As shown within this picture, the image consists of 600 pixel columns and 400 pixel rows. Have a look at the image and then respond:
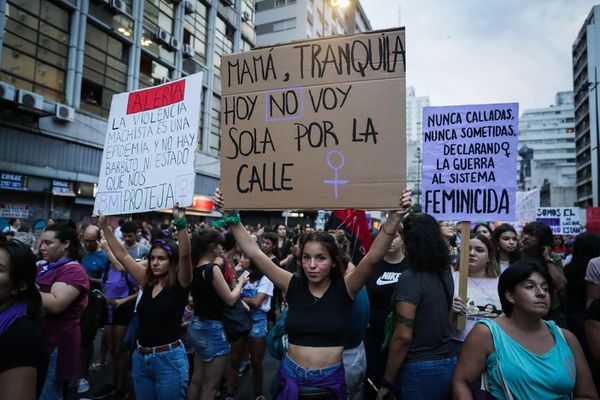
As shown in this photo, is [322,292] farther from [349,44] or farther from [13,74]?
[13,74]

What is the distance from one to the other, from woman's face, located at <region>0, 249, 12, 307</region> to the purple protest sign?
3178 mm

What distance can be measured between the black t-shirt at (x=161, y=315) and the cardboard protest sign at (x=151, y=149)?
0.77 metres

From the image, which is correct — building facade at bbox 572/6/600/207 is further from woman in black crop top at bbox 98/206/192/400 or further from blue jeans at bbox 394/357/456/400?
woman in black crop top at bbox 98/206/192/400

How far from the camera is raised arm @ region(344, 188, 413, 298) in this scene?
98.7 inches

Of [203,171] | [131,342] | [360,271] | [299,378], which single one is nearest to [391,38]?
[360,271]

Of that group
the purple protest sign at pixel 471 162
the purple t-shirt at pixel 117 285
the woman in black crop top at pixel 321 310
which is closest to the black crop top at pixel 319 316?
the woman in black crop top at pixel 321 310

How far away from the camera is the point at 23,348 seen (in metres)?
1.85

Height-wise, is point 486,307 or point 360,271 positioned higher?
point 360,271

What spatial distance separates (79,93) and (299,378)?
61.8 ft

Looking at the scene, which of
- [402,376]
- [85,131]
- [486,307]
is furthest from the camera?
[85,131]

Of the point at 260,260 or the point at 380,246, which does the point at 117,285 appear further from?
the point at 380,246

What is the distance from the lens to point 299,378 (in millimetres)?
2445

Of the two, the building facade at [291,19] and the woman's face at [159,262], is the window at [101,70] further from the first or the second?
the building facade at [291,19]

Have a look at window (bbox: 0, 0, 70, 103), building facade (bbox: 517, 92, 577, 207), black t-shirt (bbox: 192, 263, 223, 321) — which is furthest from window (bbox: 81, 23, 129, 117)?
building facade (bbox: 517, 92, 577, 207)
